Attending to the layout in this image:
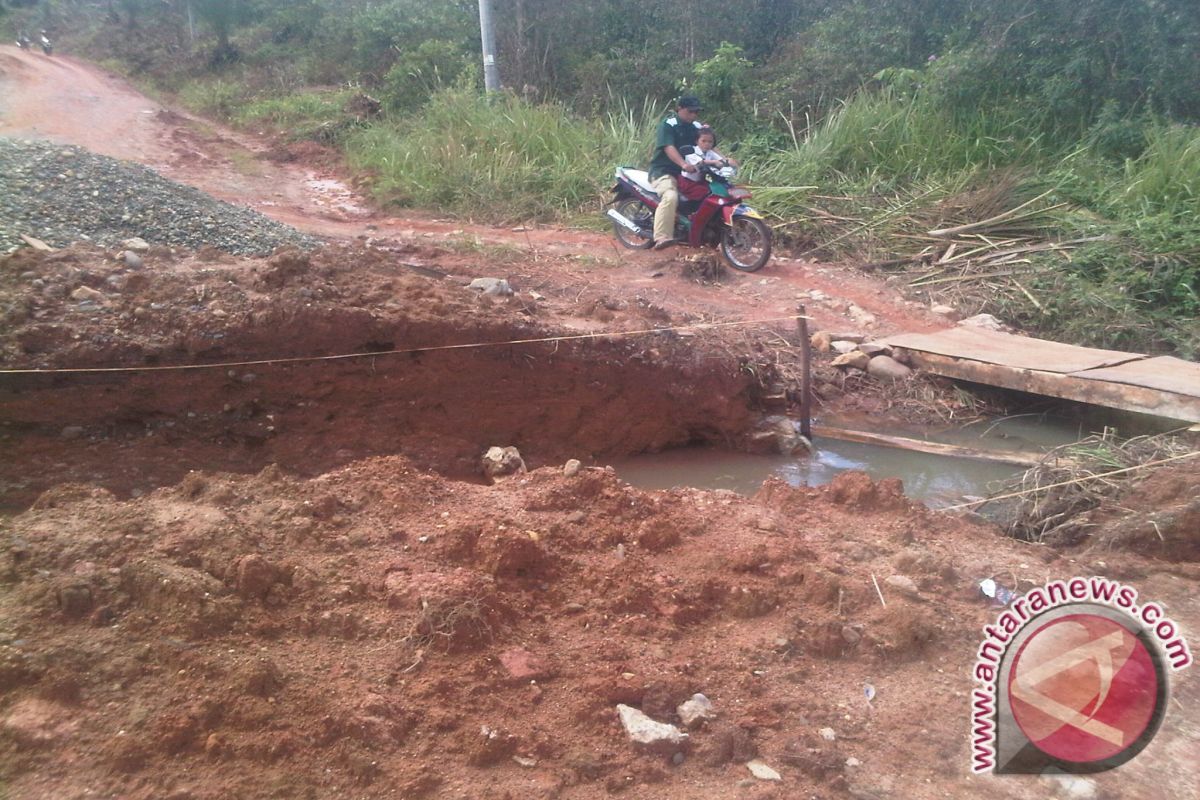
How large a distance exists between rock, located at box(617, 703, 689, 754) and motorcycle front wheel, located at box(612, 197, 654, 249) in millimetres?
6792

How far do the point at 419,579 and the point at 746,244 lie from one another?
245 inches

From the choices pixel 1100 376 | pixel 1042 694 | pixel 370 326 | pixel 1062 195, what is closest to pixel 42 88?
pixel 370 326

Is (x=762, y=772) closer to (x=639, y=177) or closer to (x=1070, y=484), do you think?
(x=1070, y=484)

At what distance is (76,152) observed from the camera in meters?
8.44

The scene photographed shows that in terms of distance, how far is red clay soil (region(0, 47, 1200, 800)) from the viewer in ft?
8.02

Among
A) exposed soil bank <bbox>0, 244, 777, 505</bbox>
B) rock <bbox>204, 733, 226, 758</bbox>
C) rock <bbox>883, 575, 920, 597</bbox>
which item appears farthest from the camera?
exposed soil bank <bbox>0, 244, 777, 505</bbox>

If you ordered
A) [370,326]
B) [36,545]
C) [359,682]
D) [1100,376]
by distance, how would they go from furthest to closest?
[1100,376]
[370,326]
[36,545]
[359,682]

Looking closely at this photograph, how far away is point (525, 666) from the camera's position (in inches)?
113

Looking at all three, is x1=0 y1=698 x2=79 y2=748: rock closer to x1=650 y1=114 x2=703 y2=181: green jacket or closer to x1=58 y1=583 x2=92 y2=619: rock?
x1=58 y1=583 x2=92 y2=619: rock

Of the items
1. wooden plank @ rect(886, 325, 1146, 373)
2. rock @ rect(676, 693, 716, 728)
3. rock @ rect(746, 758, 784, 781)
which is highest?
rock @ rect(676, 693, 716, 728)

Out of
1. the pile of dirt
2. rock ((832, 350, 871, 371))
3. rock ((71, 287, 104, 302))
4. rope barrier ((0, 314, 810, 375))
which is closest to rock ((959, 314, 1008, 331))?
rock ((832, 350, 871, 371))

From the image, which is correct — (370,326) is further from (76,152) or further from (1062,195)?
(1062,195)

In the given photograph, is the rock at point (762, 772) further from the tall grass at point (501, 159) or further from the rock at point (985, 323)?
the tall grass at point (501, 159)

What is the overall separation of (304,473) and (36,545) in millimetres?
2097
